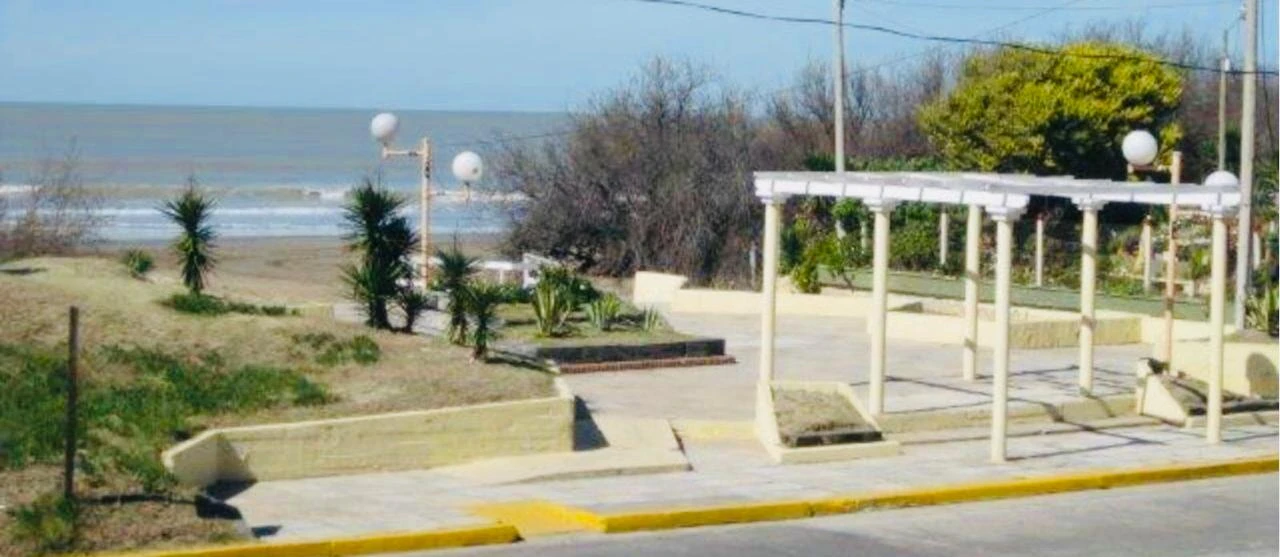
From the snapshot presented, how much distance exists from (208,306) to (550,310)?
562 cm

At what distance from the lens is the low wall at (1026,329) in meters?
29.6

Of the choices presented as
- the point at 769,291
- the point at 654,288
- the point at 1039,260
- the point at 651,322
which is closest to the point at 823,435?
the point at 769,291

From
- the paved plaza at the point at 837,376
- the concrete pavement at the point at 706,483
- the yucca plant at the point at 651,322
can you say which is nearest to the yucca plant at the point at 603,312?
the yucca plant at the point at 651,322

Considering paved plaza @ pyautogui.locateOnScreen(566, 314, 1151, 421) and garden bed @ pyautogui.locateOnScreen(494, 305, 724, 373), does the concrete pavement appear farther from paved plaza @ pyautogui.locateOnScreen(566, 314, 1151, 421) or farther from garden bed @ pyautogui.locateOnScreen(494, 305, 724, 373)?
garden bed @ pyautogui.locateOnScreen(494, 305, 724, 373)

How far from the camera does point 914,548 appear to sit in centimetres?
1549

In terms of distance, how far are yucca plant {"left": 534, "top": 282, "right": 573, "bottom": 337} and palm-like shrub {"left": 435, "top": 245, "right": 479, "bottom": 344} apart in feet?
12.3

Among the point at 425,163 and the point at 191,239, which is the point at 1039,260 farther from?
the point at 191,239

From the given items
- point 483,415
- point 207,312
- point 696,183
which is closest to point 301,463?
point 483,415

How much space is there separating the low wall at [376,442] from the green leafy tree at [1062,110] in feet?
97.1

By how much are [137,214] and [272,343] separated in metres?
56.2

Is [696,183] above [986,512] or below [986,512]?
above

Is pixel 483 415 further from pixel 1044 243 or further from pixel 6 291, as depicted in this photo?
pixel 1044 243

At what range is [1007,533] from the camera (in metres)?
16.3

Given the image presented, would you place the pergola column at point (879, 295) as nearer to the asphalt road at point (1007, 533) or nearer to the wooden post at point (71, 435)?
the asphalt road at point (1007, 533)
